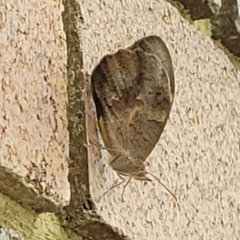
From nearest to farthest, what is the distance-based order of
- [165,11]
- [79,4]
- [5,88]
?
[5,88]
[79,4]
[165,11]

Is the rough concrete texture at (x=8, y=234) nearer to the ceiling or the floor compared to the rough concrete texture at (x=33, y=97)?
nearer to the floor

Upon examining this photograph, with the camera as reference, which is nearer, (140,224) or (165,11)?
(140,224)

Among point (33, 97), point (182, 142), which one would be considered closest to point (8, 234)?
point (33, 97)

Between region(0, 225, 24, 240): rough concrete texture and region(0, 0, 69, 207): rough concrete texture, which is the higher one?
region(0, 0, 69, 207): rough concrete texture

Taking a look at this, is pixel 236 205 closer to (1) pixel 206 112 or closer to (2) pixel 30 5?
(1) pixel 206 112

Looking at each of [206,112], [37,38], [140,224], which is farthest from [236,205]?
[37,38]
